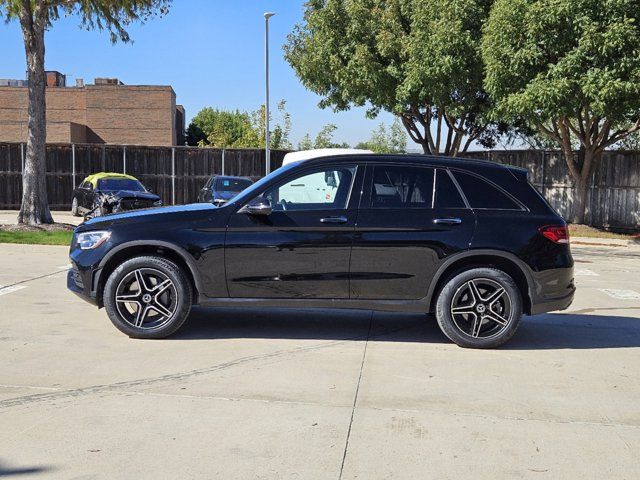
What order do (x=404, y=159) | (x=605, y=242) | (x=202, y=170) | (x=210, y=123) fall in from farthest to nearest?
1. (x=210, y=123)
2. (x=202, y=170)
3. (x=605, y=242)
4. (x=404, y=159)

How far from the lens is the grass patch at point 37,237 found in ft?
46.9

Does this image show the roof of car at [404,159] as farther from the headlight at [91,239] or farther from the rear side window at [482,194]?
the headlight at [91,239]

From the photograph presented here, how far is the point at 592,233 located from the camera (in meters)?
21.2

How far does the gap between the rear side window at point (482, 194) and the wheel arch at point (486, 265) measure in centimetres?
48

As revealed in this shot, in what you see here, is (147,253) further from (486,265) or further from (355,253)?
(486,265)

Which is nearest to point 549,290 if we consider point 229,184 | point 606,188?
point 229,184

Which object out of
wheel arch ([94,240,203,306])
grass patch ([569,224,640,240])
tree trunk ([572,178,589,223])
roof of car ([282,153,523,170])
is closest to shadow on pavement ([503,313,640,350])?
roof of car ([282,153,523,170])

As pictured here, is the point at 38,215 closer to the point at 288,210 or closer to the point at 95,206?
the point at 95,206

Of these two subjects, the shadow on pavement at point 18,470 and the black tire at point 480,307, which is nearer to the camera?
the shadow on pavement at point 18,470

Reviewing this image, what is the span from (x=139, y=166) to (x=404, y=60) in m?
11.7

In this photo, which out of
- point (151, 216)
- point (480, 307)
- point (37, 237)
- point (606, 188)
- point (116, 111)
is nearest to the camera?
point (480, 307)

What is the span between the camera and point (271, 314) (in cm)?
776

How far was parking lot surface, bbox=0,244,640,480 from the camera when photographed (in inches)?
149

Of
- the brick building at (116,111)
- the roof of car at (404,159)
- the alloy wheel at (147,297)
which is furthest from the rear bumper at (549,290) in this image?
the brick building at (116,111)
